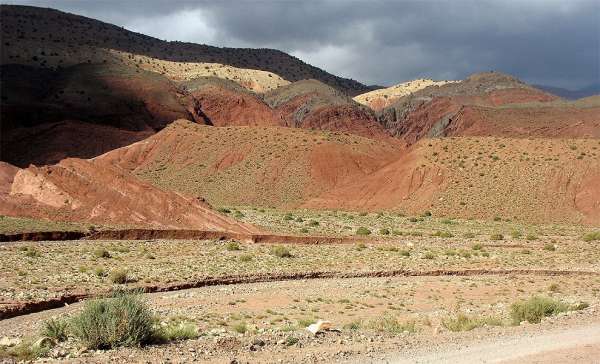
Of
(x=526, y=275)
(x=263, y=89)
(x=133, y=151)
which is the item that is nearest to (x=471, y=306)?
(x=526, y=275)

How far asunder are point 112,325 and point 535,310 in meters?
10.5

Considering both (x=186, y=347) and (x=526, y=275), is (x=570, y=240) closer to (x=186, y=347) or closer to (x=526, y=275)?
(x=526, y=275)

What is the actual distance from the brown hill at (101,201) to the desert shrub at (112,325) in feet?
91.4

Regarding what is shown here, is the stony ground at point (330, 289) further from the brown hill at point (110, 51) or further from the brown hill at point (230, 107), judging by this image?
the brown hill at point (110, 51)

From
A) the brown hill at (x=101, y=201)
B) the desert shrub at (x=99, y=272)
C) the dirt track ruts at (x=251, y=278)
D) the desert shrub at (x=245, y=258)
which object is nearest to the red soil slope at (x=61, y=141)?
the brown hill at (x=101, y=201)

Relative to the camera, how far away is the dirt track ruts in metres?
19.8

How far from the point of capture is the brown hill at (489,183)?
192 ft

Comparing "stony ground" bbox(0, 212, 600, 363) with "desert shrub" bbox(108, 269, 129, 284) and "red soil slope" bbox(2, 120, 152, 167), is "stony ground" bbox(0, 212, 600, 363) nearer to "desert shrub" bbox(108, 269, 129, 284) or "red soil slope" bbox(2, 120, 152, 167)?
"desert shrub" bbox(108, 269, 129, 284)

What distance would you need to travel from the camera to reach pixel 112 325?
12.8m

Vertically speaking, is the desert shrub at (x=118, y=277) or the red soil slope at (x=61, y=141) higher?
the red soil slope at (x=61, y=141)

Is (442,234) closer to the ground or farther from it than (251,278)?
farther from it

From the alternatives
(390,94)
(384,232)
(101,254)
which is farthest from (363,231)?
(390,94)

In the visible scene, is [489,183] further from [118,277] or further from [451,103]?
[451,103]

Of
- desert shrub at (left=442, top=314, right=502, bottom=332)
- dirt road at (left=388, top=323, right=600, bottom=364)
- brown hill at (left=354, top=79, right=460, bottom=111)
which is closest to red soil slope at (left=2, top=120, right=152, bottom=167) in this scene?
desert shrub at (left=442, top=314, right=502, bottom=332)
